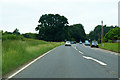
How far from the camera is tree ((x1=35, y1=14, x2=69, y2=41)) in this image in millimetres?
83194

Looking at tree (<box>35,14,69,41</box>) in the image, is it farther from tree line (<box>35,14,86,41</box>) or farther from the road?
the road

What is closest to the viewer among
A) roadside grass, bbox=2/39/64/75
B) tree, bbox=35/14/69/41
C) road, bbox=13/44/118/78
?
road, bbox=13/44/118/78

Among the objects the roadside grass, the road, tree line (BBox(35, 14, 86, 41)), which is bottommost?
the road

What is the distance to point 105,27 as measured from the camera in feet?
497

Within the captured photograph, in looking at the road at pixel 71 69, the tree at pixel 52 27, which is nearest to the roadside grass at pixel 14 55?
Answer: the road at pixel 71 69

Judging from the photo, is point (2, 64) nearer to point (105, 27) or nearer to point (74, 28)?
point (74, 28)

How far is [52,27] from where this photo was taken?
8444 centimetres

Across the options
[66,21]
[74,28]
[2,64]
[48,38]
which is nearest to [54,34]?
[48,38]

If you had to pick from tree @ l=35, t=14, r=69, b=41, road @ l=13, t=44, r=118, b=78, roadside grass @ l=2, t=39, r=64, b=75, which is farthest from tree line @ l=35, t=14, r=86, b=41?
road @ l=13, t=44, r=118, b=78

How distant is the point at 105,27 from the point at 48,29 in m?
81.3

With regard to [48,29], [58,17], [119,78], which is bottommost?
[119,78]

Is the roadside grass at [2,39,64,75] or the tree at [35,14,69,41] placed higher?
the tree at [35,14,69,41]

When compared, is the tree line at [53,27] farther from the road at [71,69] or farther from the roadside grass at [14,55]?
the road at [71,69]

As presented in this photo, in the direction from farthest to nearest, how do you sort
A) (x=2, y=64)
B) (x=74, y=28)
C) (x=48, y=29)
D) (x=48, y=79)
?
(x=74, y=28) < (x=48, y=29) < (x=2, y=64) < (x=48, y=79)
